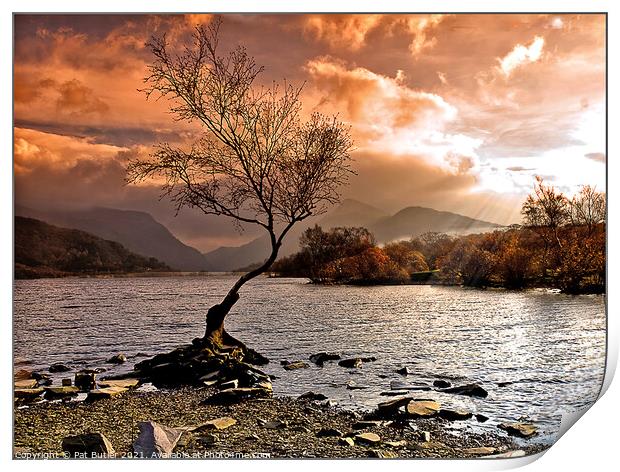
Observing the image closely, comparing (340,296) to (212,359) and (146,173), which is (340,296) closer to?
(212,359)

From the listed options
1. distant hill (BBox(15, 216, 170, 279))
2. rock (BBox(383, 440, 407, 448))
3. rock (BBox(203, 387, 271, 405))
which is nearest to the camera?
rock (BBox(383, 440, 407, 448))

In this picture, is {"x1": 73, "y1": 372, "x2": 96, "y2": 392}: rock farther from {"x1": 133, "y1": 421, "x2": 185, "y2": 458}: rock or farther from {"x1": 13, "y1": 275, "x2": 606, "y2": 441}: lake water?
{"x1": 133, "y1": 421, "x2": 185, "y2": 458}: rock

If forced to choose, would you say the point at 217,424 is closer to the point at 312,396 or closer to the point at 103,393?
the point at 312,396

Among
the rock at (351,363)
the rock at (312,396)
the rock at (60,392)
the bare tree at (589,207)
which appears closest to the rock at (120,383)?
the rock at (60,392)

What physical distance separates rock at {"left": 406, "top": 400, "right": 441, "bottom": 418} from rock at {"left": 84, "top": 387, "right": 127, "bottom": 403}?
207 cm

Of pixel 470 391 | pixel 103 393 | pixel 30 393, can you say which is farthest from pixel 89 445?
pixel 470 391

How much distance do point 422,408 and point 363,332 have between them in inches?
26.8

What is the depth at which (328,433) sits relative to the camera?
4.53m

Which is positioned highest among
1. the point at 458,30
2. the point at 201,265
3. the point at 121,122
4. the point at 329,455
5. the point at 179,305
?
the point at 458,30

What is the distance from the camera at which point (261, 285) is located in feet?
16.0

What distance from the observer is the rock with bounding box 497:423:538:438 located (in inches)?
180

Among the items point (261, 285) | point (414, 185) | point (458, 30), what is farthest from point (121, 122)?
point (458, 30)

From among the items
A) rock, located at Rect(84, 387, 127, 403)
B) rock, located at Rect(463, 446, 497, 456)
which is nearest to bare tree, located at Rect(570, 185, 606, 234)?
rock, located at Rect(463, 446, 497, 456)

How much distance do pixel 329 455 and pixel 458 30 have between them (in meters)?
3.22
